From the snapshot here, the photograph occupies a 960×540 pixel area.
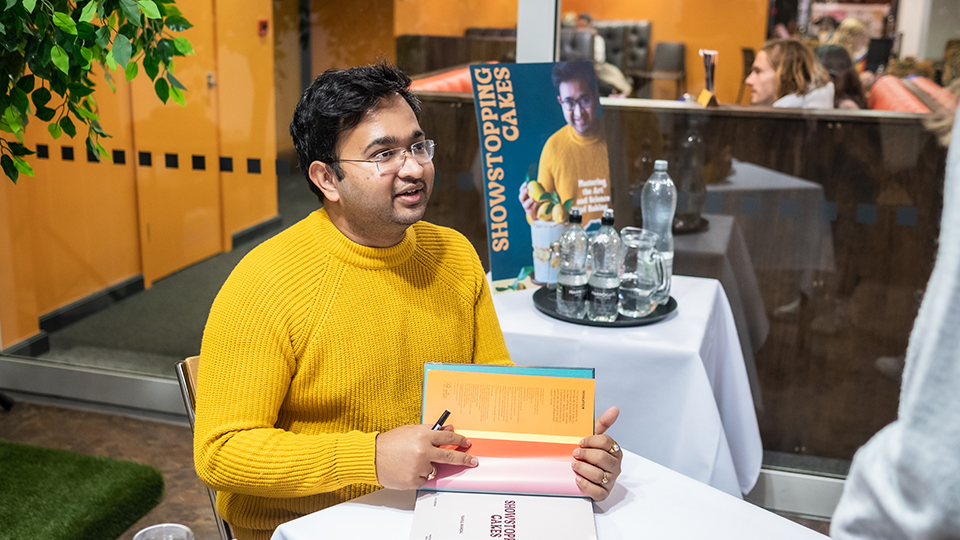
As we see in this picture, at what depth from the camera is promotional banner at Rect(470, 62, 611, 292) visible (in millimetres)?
2234

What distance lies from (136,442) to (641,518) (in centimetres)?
254

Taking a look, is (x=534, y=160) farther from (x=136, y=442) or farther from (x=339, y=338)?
(x=136, y=442)

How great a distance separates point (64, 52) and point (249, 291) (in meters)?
0.83

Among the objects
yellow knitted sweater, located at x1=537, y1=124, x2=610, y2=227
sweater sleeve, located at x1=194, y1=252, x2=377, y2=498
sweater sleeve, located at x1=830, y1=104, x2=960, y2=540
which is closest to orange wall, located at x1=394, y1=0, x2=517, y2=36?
yellow knitted sweater, located at x1=537, y1=124, x2=610, y2=227

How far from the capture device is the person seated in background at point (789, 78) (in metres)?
2.51

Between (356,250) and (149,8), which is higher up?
(149,8)

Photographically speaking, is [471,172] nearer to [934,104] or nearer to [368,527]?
[934,104]

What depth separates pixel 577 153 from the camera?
7.70ft

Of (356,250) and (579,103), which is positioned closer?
(356,250)

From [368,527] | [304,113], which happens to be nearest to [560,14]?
[304,113]

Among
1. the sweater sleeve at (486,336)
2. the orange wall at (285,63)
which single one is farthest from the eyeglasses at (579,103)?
the orange wall at (285,63)

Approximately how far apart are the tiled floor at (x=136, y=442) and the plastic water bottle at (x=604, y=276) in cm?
Result: 126

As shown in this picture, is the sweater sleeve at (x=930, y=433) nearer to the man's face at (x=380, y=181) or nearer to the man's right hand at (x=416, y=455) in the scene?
the man's right hand at (x=416, y=455)

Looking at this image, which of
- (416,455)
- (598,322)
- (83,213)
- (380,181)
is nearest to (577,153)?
(598,322)
